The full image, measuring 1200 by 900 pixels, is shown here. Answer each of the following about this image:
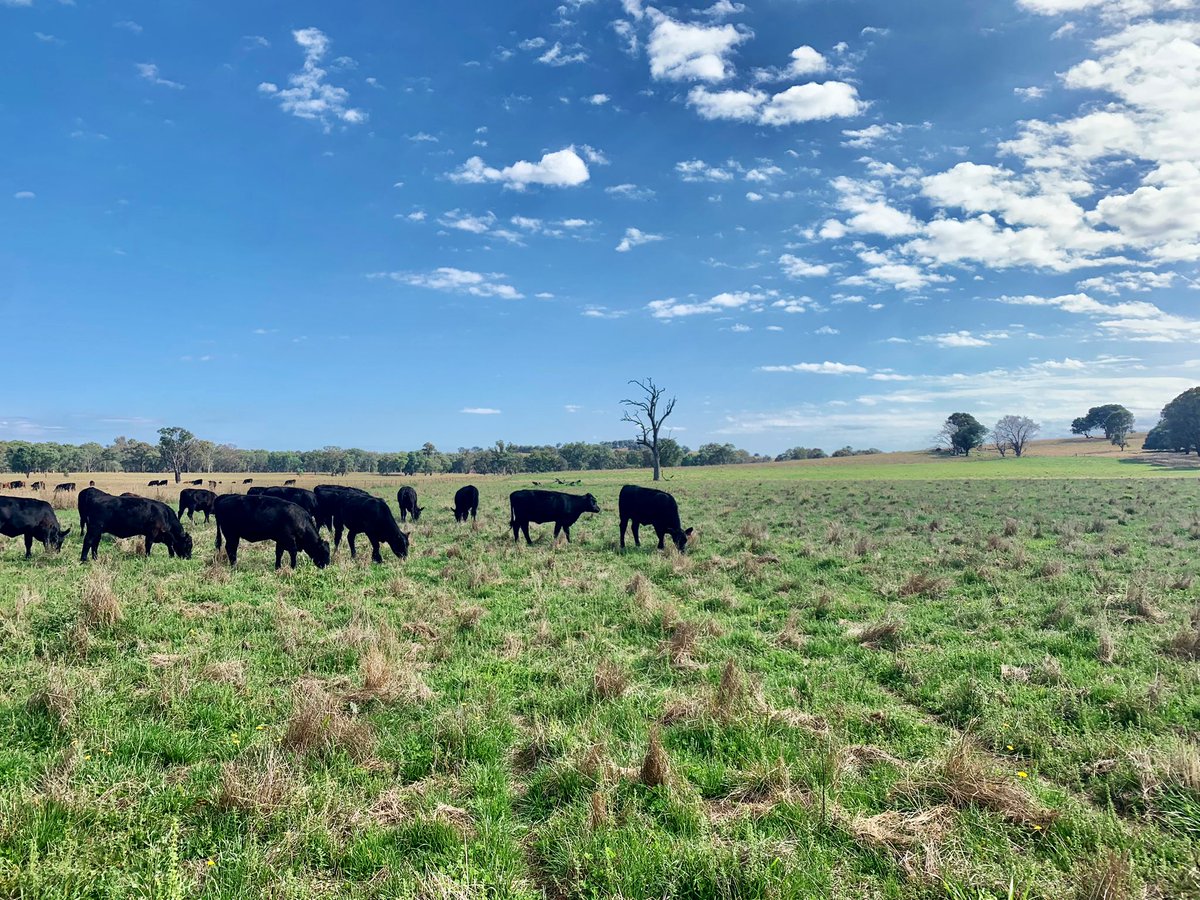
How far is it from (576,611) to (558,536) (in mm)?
10195

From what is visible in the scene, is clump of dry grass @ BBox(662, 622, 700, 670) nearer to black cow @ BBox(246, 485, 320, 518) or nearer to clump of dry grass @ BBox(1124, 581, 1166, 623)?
clump of dry grass @ BBox(1124, 581, 1166, 623)

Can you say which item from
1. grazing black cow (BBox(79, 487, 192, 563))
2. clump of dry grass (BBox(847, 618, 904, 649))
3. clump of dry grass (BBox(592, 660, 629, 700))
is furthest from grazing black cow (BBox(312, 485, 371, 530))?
clump of dry grass (BBox(847, 618, 904, 649))

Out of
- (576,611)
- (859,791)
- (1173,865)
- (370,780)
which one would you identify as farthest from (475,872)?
(576,611)

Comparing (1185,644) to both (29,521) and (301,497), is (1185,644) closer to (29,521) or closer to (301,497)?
(301,497)

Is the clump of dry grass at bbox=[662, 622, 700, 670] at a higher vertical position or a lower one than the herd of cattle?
lower

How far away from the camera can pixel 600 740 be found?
543 centimetres

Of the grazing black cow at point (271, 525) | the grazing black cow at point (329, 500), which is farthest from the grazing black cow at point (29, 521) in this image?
the grazing black cow at point (329, 500)

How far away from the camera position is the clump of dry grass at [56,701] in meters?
5.44

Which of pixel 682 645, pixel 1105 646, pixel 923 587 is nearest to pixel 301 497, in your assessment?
pixel 682 645

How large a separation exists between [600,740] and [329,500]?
14978 millimetres

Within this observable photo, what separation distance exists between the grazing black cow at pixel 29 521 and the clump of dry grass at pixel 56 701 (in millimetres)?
12723

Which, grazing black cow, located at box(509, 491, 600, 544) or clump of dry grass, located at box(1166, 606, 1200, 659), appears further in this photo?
grazing black cow, located at box(509, 491, 600, 544)

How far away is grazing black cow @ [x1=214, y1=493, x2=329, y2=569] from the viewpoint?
13906mm

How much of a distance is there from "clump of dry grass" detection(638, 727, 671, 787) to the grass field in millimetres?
30
